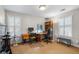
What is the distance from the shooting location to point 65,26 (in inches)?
72.7

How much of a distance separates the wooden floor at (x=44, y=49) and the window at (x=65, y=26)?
31 cm

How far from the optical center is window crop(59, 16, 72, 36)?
5.86 ft

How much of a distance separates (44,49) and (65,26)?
0.74 m

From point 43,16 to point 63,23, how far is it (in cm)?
51

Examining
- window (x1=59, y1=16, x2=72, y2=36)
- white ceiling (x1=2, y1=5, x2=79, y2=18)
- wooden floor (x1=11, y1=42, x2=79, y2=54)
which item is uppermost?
white ceiling (x1=2, y1=5, x2=79, y2=18)

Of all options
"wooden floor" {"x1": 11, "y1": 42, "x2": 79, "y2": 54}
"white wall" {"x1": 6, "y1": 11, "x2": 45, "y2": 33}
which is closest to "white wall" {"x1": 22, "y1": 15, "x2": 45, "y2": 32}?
"white wall" {"x1": 6, "y1": 11, "x2": 45, "y2": 33}

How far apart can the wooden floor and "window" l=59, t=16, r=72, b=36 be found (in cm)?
31

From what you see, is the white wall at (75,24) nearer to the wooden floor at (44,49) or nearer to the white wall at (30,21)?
the wooden floor at (44,49)

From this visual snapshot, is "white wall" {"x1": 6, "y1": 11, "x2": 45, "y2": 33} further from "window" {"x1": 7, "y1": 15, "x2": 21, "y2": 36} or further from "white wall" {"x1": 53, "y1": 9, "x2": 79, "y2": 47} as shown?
"white wall" {"x1": 53, "y1": 9, "x2": 79, "y2": 47}

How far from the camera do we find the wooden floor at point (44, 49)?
1.76 metres

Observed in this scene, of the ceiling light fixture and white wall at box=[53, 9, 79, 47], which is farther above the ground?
the ceiling light fixture

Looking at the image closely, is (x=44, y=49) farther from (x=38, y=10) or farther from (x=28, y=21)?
(x=38, y=10)

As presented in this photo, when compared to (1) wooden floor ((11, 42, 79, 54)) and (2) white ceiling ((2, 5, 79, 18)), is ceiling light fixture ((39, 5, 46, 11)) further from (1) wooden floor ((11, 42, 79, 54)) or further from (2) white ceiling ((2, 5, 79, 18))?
(1) wooden floor ((11, 42, 79, 54))

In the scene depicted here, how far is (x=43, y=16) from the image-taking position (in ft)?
6.03
